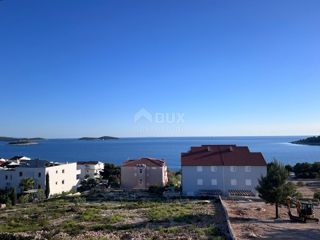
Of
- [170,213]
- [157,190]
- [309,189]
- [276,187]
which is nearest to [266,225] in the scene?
[276,187]

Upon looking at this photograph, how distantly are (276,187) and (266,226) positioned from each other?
494cm

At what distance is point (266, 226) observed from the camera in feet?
71.5

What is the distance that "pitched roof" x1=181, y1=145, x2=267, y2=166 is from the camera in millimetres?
43375

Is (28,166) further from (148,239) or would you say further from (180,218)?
(148,239)

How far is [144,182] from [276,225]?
35339 mm

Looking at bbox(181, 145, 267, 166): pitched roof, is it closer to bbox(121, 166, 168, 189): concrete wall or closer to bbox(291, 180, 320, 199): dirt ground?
bbox(291, 180, 320, 199): dirt ground

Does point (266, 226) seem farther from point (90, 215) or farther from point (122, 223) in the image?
point (90, 215)

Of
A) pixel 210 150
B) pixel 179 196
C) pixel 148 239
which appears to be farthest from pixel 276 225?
pixel 210 150

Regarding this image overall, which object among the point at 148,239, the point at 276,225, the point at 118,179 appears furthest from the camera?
the point at 118,179

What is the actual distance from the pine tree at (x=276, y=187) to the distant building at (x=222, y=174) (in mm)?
16206

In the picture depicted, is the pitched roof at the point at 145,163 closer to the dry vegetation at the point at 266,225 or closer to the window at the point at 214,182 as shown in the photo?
the window at the point at 214,182

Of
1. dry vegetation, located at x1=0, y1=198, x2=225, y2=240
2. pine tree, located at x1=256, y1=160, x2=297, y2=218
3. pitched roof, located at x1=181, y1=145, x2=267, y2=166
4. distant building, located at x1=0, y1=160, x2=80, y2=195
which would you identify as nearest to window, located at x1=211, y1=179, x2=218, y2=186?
pitched roof, located at x1=181, y1=145, x2=267, y2=166

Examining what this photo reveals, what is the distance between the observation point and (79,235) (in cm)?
2011

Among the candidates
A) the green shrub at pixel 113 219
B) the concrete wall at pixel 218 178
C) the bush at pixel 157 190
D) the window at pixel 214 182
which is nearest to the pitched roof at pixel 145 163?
the bush at pixel 157 190
